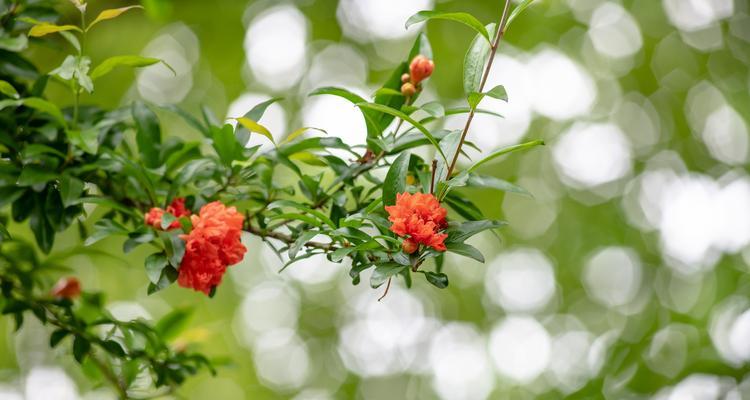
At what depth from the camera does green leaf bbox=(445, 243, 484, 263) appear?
2.85ft

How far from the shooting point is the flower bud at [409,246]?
881mm

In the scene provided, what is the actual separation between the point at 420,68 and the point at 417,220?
0.91ft

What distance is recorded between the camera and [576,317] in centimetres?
346

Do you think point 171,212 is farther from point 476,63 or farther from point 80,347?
point 476,63

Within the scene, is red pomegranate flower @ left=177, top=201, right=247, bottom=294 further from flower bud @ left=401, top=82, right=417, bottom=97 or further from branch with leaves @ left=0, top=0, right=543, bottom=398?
flower bud @ left=401, top=82, right=417, bottom=97

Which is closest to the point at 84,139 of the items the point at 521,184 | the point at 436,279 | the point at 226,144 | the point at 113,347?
the point at 226,144

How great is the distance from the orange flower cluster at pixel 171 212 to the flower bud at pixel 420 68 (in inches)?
15.3

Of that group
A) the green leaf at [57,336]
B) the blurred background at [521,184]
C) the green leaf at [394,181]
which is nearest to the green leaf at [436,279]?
the green leaf at [394,181]

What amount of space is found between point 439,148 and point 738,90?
267 centimetres

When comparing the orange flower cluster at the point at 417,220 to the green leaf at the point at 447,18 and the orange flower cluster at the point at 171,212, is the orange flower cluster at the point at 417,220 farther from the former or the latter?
the orange flower cluster at the point at 171,212

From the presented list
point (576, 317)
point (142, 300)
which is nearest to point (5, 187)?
point (142, 300)

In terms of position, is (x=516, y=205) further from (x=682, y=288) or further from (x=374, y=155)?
(x=374, y=155)

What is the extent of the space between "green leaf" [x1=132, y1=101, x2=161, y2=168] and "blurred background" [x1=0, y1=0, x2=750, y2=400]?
5.54 feet

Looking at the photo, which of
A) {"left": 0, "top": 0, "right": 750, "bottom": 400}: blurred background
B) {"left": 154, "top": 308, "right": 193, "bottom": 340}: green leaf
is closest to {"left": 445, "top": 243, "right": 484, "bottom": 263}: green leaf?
{"left": 154, "top": 308, "right": 193, "bottom": 340}: green leaf
